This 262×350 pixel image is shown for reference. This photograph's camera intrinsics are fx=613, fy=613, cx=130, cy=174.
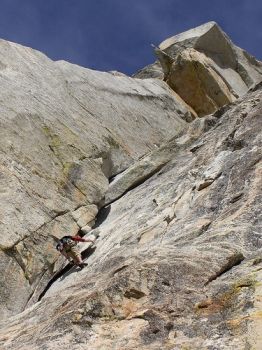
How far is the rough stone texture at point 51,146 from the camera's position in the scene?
2498 cm

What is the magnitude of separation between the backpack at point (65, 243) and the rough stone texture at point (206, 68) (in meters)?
24.7

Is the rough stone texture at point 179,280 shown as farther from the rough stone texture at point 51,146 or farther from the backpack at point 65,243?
the rough stone texture at point 51,146

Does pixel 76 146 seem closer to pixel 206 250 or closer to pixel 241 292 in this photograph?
pixel 206 250

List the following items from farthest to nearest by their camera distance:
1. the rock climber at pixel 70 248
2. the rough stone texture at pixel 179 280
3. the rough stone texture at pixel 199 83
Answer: the rough stone texture at pixel 199 83
the rock climber at pixel 70 248
the rough stone texture at pixel 179 280

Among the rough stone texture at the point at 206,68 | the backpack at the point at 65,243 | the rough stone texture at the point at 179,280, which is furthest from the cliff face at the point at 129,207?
the backpack at the point at 65,243

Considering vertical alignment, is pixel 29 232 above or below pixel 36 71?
below

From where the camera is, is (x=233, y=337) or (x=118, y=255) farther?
(x=118, y=255)

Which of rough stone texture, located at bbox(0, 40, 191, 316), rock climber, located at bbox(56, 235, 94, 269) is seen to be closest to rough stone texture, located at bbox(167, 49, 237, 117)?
rough stone texture, located at bbox(0, 40, 191, 316)

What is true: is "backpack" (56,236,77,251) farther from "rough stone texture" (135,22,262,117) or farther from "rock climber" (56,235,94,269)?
"rough stone texture" (135,22,262,117)

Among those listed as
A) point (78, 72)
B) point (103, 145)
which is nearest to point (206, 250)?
point (103, 145)

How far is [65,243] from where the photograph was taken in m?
24.0

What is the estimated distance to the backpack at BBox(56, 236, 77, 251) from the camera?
945 inches

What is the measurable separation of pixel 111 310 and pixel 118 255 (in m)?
5.78

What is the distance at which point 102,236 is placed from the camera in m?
25.2
